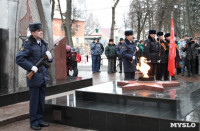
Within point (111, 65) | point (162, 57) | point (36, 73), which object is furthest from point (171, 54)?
point (111, 65)

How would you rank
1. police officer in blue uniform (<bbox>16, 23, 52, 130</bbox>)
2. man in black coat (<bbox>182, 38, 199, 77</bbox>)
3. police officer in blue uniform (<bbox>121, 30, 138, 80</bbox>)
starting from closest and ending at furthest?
police officer in blue uniform (<bbox>16, 23, 52, 130</bbox>)
police officer in blue uniform (<bbox>121, 30, 138, 80</bbox>)
man in black coat (<bbox>182, 38, 199, 77</bbox>)

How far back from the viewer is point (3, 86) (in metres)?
8.04

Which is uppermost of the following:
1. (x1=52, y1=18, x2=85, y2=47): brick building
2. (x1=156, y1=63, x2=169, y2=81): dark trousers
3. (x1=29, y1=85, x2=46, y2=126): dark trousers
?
(x1=52, y1=18, x2=85, y2=47): brick building

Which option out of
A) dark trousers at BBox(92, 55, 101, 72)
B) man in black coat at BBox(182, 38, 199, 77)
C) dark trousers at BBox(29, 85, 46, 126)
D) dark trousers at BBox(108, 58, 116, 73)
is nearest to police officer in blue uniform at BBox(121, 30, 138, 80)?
dark trousers at BBox(29, 85, 46, 126)

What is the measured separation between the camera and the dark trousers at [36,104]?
557 cm

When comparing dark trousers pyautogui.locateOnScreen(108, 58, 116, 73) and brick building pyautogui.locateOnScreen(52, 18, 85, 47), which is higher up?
brick building pyautogui.locateOnScreen(52, 18, 85, 47)

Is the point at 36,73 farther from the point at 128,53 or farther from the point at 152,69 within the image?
the point at 152,69

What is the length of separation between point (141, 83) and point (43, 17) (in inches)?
173

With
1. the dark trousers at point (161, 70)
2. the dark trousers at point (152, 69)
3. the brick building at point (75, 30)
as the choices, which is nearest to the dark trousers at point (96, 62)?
the dark trousers at point (161, 70)

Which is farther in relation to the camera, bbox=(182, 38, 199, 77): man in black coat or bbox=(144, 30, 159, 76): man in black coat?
bbox=(182, 38, 199, 77): man in black coat

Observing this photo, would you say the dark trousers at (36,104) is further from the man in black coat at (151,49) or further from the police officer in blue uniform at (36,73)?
the man in black coat at (151,49)

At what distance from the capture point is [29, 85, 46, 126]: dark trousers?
5.57 metres

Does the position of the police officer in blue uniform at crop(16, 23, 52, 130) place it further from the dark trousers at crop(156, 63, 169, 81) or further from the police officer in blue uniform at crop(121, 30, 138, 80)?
the dark trousers at crop(156, 63, 169, 81)

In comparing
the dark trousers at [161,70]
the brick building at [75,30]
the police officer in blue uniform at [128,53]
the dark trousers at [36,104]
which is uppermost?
the brick building at [75,30]
